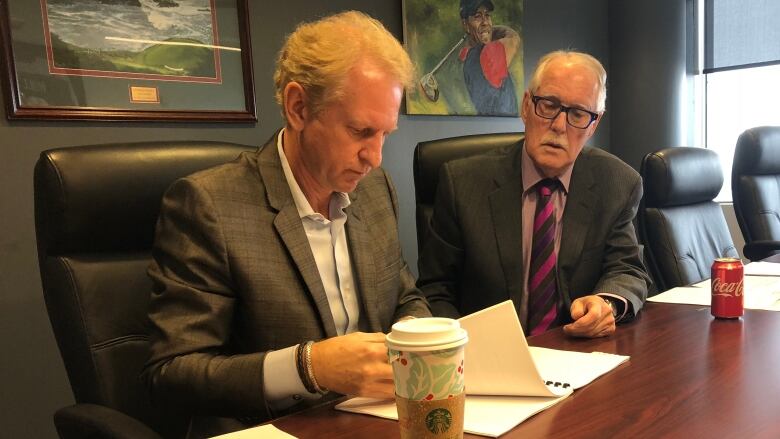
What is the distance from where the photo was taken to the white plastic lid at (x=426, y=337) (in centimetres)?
58

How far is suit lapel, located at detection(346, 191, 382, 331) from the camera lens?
45.6 inches

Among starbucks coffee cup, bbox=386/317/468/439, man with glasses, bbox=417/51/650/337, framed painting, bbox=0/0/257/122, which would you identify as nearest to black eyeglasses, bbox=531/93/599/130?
man with glasses, bbox=417/51/650/337

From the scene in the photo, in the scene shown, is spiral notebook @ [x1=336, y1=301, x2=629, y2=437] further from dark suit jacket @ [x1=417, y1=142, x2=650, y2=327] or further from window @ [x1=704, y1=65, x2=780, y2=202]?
window @ [x1=704, y1=65, x2=780, y2=202]

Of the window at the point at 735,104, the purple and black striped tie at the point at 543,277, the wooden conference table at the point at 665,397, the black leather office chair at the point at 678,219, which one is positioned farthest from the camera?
the window at the point at 735,104

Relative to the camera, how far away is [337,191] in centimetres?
116

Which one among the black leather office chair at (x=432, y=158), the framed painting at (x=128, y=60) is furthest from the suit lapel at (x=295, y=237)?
the framed painting at (x=128, y=60)

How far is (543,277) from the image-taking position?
60.4 inches

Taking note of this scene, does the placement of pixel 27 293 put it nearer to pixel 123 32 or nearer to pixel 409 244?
pixel 123 32

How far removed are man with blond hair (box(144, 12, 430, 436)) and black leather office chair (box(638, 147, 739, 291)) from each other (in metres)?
1.38

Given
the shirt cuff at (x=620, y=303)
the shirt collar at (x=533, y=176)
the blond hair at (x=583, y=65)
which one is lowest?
the shirt cuff at (x=620, y=303)

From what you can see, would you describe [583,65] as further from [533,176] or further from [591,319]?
[591,319]

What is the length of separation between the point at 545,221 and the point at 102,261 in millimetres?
1041

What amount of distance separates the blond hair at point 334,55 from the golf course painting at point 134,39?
46.2 inches

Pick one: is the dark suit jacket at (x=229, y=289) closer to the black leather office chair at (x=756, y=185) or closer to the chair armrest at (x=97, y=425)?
the chair armrest at (x=97, y=425)
